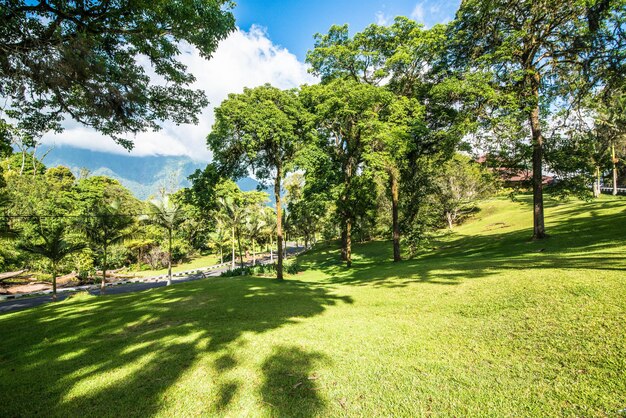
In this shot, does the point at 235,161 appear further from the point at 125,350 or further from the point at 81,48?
the point at 125,350

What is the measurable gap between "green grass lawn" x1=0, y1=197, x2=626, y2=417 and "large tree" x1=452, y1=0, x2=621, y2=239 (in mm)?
9703

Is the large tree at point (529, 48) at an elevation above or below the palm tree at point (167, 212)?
above

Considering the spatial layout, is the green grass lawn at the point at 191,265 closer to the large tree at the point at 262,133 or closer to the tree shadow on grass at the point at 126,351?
the large tree at the point at 262,133

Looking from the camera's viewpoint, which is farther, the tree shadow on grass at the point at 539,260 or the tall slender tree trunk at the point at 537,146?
the tall slender tree trunk at the point at 537,146

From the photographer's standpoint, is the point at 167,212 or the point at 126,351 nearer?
the point at 126,351

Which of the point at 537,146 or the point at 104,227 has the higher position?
the point at 537,146

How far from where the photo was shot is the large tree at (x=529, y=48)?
41.7ft

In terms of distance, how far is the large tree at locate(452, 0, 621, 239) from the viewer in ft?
41.7

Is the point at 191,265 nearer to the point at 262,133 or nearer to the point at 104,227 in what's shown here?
the point at 104,227

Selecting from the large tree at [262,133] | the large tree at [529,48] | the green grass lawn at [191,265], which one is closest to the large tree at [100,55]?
the large tree at [262,133]

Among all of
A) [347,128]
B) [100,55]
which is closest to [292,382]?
[100,55]

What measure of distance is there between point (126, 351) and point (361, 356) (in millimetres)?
4466

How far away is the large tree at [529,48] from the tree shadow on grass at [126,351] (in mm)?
14217

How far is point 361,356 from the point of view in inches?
175
